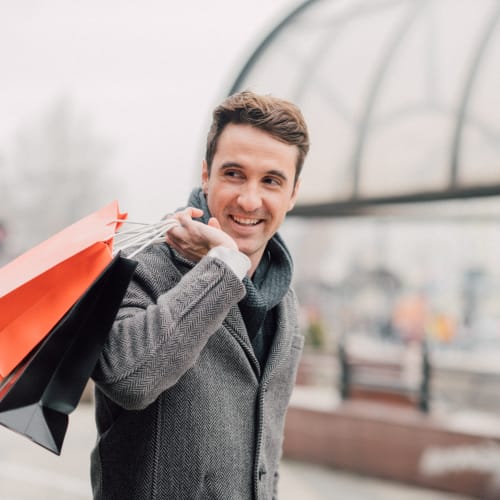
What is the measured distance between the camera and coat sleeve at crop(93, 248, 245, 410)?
3.96 feet

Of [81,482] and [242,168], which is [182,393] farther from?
[81,482]

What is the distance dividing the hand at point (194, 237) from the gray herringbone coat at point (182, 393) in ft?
0.20

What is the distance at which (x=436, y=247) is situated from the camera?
1190 inches

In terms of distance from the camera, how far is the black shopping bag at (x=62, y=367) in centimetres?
112

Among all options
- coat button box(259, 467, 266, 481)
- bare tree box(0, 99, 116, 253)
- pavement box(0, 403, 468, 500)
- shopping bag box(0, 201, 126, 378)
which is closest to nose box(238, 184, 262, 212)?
shopping bag box(0, 201, 126, 378)

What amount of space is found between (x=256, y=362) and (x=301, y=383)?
7.64 m

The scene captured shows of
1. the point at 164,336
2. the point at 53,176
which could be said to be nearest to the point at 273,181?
the point at 164,336

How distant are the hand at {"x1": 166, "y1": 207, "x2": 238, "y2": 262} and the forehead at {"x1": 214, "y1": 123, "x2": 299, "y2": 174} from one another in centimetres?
17

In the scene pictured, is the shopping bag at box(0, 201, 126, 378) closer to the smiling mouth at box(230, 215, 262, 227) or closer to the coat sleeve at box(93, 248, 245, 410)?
the coat sleeve at box(93, 248, 245, 410)

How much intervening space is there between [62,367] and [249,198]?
24.3 inches

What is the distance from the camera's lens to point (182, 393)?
56.1 inches

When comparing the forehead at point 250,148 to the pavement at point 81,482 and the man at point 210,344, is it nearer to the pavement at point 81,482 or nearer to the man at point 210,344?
the man at point 210,344

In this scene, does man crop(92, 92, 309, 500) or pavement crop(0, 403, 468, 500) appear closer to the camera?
man crop(92, 92, 309, 500)

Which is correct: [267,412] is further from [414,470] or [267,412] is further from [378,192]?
[414,470]
